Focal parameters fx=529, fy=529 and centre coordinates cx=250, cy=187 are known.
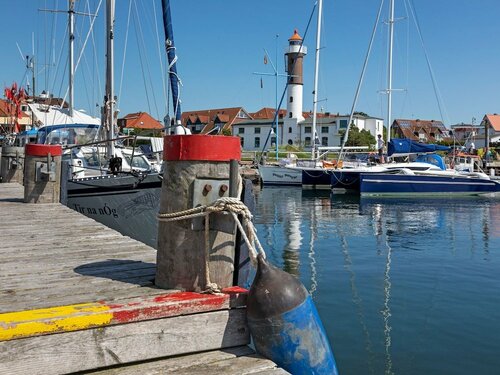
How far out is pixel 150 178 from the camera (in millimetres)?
11320

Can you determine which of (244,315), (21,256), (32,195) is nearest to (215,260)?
(244,315)

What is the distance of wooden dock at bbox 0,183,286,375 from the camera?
279cm

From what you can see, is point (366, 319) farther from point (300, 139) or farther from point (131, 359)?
point (300, 139)

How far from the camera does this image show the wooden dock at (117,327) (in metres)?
2.79

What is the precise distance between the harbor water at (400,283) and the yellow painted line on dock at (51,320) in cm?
422

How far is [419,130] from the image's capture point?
116562mm

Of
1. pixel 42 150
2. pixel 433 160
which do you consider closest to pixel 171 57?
pixel 42 150

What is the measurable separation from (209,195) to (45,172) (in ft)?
21.2

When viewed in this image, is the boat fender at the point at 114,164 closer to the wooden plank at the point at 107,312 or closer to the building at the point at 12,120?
the wooden plank at the point at 107,312

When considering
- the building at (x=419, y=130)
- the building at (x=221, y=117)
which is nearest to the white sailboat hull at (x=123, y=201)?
the building at (x=221, y=117)

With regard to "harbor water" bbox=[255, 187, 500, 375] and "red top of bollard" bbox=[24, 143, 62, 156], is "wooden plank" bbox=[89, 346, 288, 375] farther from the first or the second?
"red top of bollard" bbox=[24, 143, 62, 156]

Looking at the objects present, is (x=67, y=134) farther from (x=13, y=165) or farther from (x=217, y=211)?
(x=217, y=211)

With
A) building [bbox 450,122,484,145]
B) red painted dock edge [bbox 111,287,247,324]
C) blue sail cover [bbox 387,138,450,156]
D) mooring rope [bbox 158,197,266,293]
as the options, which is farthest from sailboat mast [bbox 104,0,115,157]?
building [bbox 450,122,484,145]

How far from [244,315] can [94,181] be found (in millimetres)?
9343
